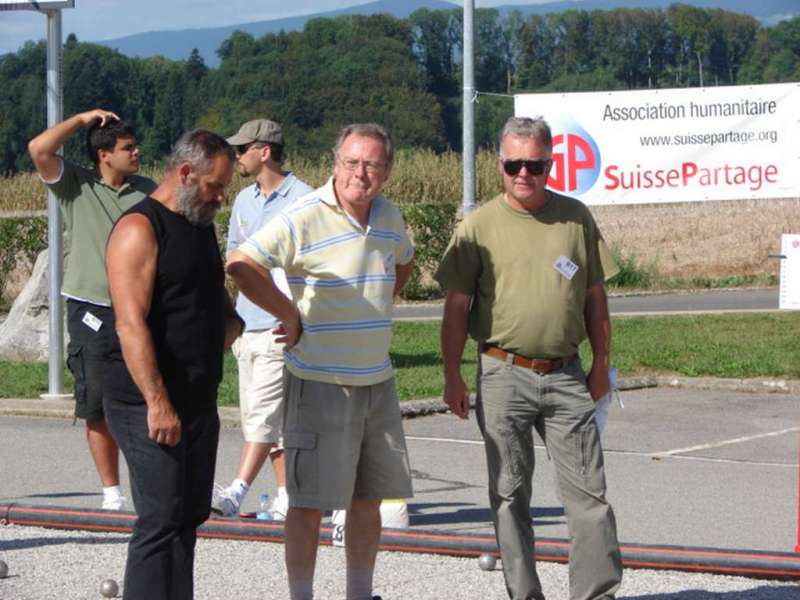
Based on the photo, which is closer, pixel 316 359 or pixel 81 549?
pixel 316 359

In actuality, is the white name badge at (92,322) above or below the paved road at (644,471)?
above

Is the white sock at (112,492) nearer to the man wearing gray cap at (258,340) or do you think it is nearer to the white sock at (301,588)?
→ the man wearing gray cap at (258,340)

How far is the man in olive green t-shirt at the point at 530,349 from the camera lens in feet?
19.0

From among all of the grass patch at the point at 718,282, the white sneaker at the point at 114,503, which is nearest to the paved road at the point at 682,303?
the grass patch at the point at 718,282

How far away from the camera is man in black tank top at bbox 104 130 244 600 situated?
515 centimetres

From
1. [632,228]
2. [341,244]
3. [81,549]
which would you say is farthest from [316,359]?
[632,228]

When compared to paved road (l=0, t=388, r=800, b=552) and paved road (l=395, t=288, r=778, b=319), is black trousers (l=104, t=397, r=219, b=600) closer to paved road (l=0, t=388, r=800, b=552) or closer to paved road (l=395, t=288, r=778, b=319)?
paved road (l=0, t=388, r=800, b=552)

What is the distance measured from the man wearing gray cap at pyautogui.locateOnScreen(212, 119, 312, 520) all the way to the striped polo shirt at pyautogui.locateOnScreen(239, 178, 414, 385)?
1988 mm

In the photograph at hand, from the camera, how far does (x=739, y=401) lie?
12797 millimetres

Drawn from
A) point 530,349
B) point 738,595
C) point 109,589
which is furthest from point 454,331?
point 109,589

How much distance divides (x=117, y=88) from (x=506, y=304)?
44842 mm

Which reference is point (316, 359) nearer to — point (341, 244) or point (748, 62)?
point (341, 244)

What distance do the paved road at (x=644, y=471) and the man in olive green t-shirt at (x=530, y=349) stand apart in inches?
78.7

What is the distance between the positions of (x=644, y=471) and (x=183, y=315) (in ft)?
16.9
